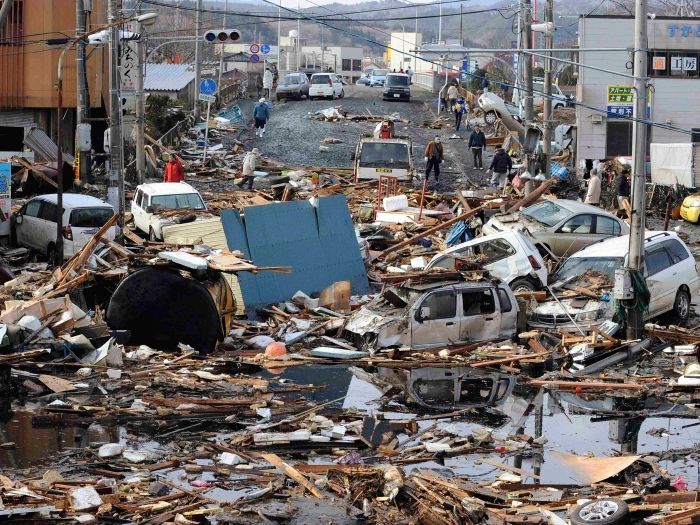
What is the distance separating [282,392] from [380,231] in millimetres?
13068

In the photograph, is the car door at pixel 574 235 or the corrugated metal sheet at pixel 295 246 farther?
the car door at pixel 574 235

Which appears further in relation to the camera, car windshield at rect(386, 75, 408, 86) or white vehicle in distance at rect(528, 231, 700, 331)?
car windshield at rect(386, 75, 408, 86)

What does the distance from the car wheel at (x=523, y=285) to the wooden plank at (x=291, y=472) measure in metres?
9.92

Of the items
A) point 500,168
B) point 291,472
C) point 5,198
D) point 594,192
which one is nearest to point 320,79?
point 500,168

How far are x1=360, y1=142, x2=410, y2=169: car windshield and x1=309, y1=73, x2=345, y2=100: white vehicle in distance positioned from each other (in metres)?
26.3

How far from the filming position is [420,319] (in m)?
19.3

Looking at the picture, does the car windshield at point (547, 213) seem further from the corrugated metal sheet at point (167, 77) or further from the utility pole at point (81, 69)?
the corrugated metal sheet at point (167, 77)

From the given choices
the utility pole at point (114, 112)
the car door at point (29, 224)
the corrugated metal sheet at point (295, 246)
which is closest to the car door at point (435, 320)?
the corrugated metal sheet at point (295, 246)

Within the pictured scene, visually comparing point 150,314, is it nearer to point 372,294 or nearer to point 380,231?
point 372,294

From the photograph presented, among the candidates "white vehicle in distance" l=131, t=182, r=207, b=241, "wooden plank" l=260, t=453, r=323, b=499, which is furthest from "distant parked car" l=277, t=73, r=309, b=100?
"wooden plank" l=260, t=453, r=323, b=499

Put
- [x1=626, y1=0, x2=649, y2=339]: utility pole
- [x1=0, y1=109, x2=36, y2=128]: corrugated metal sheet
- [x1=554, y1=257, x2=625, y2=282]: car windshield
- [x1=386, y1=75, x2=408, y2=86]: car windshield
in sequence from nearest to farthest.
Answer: [x1=626, y1=0, x2=649, y2=339]: utility pole
[x1=554, y1=257, x2=625, y2=282]: car windshield
[x1=0, y1=109, x2=36, y2=128]: corrugated metal sheet
[x1=386, y1=75, x2=408, y2=86]: car windshield

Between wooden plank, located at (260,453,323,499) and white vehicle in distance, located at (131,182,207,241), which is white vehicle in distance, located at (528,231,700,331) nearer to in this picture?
wooden plank, located at (260,453,323,499)

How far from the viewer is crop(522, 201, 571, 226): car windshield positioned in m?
27.3

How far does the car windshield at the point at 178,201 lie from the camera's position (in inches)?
1152
